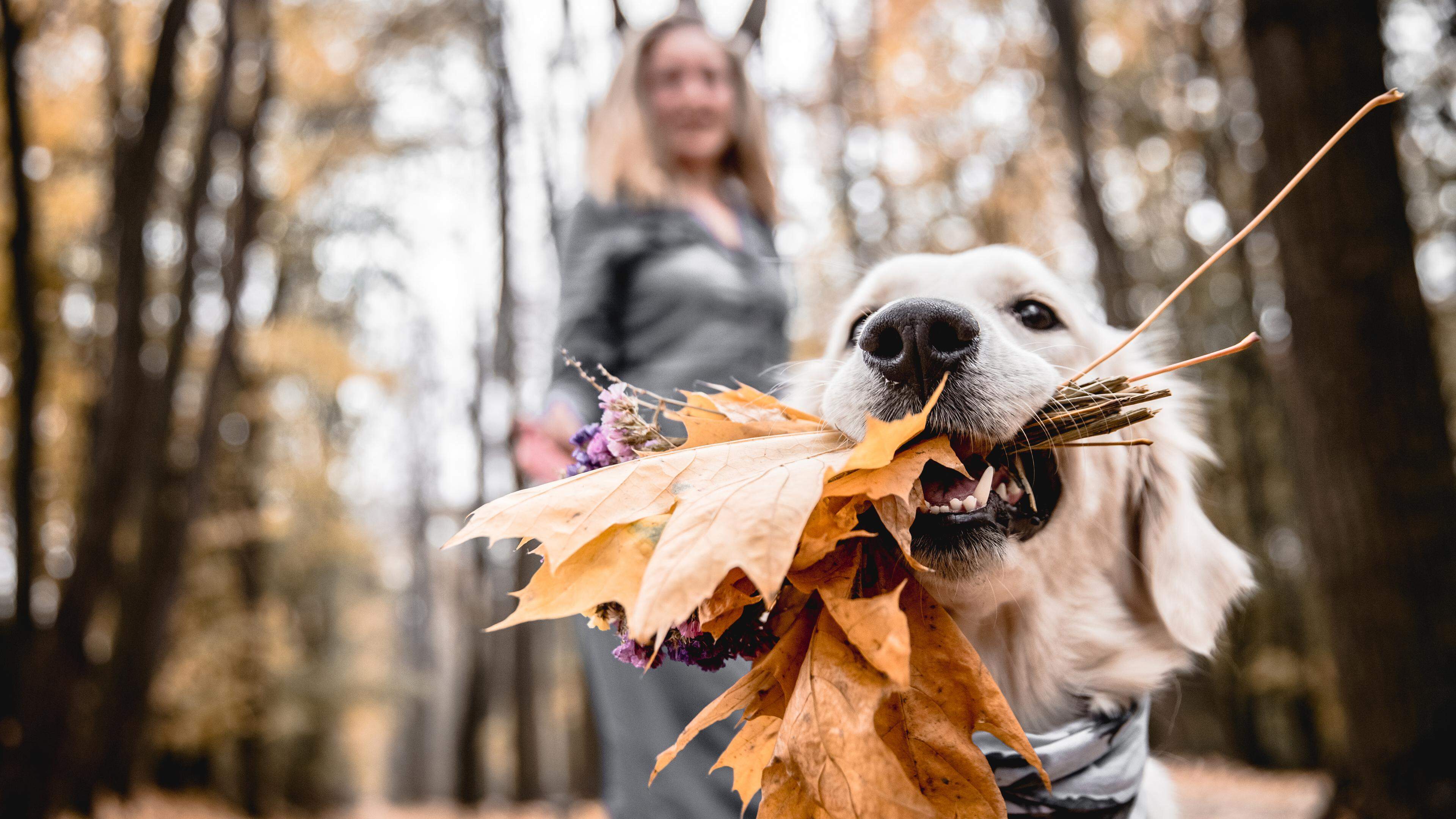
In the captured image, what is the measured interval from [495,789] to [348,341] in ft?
69.7

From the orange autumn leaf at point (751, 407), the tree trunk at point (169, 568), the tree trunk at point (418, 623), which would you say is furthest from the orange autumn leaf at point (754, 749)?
the tree trunk at point (418, 623)

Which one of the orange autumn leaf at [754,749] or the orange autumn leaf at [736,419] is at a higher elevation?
the orange autumn leaf at [736,419]

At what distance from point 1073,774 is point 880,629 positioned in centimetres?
94

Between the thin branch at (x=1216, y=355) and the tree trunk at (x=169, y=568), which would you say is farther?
the tree trunk at (x=169, y=568)

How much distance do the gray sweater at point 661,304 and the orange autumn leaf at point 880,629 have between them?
1.33 meters

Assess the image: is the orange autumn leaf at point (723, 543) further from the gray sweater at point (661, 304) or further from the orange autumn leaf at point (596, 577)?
the gray sweater at point (661, 304)

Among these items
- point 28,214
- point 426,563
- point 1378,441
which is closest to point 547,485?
point 1378,441

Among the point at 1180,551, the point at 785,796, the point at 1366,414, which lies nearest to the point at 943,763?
the point at 785,796

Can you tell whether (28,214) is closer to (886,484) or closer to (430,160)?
(886,484)

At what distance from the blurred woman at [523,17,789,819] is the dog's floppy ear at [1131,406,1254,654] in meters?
1.00

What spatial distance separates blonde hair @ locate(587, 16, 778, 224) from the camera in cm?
268

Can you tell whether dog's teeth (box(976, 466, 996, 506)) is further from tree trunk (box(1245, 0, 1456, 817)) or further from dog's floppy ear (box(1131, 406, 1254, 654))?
tree trunk (box(1245, 0, 1456, 817))

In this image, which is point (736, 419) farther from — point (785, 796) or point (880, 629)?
point (785, 796)

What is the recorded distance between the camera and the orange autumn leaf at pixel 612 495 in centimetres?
109
